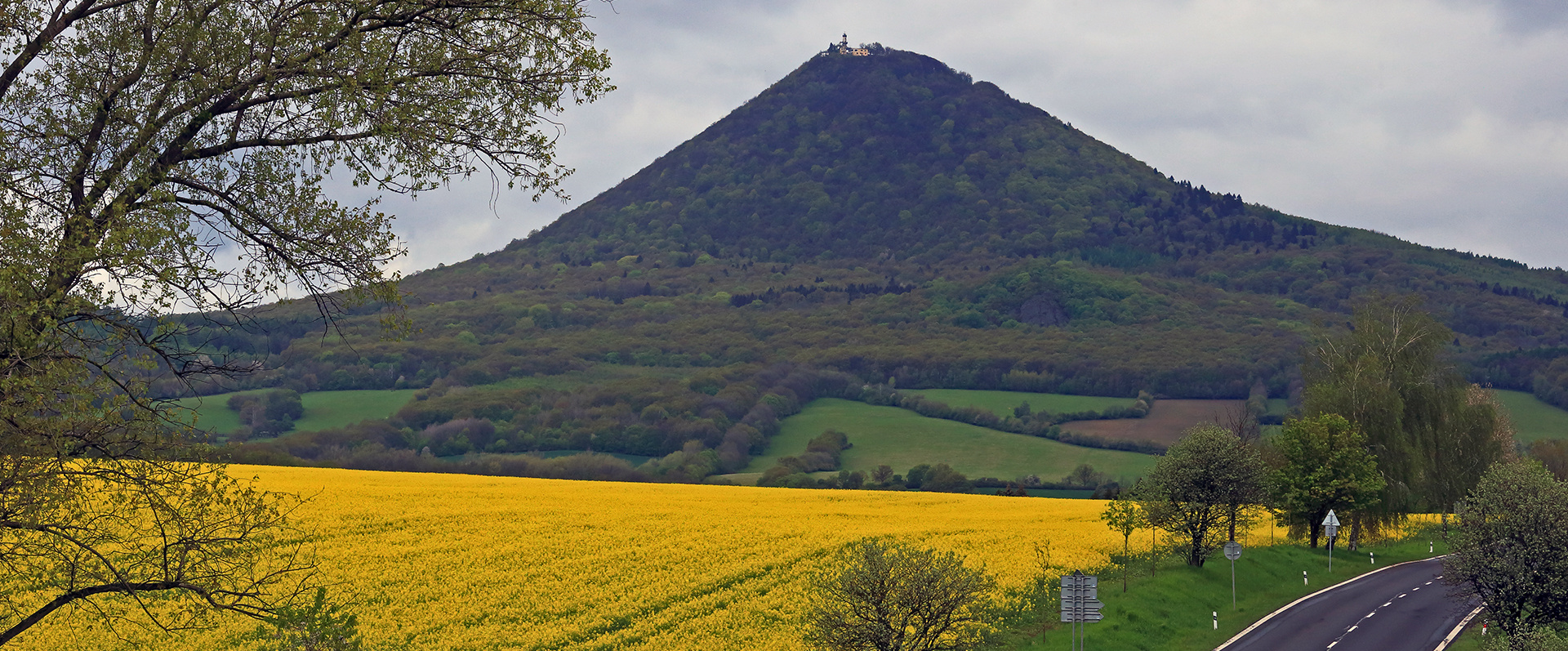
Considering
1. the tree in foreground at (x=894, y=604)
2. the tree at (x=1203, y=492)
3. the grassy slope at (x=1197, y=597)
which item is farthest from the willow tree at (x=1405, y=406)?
the tree in foreground at (x=894, y=604)

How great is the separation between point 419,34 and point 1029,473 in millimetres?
127388

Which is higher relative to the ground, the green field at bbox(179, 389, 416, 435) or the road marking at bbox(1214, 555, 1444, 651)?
the green field at bbox(179, 389, 416, 435)

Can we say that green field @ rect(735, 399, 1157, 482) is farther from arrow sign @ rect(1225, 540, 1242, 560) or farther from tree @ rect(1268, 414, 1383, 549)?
arrow sign @ rect(1225, 540, 1242, 560)

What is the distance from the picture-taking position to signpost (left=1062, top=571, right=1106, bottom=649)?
3155cm

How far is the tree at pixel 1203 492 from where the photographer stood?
5144cm

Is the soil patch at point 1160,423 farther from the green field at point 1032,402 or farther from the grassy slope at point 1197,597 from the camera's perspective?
the grassy slope at point 1197,597

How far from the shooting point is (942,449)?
14938cm

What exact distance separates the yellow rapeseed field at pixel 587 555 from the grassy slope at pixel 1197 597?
11.6 ft

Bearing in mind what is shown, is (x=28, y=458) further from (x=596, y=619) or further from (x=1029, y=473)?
(x=1029, y=473)

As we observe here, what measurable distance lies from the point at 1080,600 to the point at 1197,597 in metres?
16.8

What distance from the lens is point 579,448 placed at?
166 metres

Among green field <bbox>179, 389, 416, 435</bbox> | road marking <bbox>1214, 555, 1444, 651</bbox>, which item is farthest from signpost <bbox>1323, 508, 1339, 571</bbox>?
green field <bbox>179, 389, 416, 435</bbox>

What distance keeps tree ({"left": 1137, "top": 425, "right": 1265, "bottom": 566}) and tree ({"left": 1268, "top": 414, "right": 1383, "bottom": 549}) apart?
837 cm

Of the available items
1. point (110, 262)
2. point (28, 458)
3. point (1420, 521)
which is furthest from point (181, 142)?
point (1420, 521)
